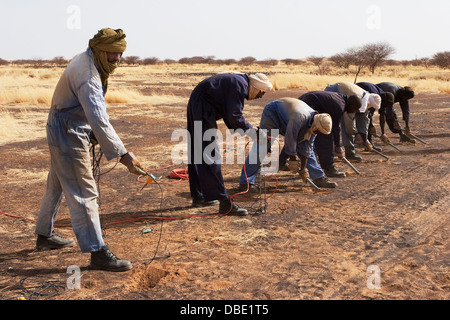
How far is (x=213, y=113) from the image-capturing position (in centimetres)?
586

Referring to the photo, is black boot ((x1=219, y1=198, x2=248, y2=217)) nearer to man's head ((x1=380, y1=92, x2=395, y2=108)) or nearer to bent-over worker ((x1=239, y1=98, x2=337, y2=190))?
bent-over worker ((x1=239, y1=98, x2=337, y2=190))

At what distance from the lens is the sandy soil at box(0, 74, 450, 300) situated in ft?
12.9

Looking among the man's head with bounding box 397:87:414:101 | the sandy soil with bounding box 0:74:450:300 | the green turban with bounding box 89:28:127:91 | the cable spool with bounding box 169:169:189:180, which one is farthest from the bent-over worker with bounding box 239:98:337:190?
the man's head with bounding box 397:87:414:101

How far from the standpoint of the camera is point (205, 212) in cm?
613

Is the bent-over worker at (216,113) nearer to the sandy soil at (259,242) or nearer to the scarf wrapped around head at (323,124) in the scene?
the sandy soil at (259,242)

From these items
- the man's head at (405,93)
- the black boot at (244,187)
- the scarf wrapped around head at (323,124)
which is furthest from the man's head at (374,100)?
the black boot at (244,187)

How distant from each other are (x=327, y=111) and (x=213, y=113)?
267 centimetres

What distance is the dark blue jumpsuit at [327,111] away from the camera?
784 centimetres

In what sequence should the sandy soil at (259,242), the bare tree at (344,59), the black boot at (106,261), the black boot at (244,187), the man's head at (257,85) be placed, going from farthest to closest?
the bare tree at (344,59), the black boot at (244,187), the man's head at (257,85), the black boot at (106,261), the sandy soil at (259,242)

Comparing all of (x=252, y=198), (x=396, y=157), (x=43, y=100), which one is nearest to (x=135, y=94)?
(x=43, y=100)

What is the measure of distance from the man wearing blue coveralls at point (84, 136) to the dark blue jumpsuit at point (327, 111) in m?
4.28

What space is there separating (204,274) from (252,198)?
277 cm

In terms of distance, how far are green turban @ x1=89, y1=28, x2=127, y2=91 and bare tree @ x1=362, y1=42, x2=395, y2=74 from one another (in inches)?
1585

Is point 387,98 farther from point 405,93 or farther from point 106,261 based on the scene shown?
point 106,261
